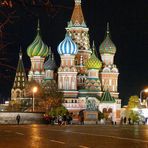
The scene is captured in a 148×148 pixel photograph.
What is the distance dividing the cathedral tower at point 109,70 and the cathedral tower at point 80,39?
3540mm

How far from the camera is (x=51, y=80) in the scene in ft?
354

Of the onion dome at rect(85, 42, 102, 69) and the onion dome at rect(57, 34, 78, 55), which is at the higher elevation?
the onion dome at rect(57, 34, 78, 55)

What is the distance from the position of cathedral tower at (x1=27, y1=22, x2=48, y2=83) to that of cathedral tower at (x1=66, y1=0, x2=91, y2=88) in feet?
19.1

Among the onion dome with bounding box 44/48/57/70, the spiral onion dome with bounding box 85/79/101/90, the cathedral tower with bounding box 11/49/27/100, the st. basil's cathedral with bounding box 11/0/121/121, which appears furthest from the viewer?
the cathedral tower with bounding box 11/49/27/100

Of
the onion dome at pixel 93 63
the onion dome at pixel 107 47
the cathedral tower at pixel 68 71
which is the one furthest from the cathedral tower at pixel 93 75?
the onion dome at pixel 107 47

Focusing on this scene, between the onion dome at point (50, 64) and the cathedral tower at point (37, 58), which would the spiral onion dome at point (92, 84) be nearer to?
the onion dome at point (50, 64)

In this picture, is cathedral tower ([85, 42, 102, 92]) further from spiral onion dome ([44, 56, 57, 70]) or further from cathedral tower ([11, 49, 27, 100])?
cathedral tower ([11, 49, 27, 100])

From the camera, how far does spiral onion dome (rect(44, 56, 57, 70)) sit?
360 feet

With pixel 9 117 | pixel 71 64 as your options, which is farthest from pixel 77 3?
pixel 9 117

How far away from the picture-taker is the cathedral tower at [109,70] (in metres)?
110

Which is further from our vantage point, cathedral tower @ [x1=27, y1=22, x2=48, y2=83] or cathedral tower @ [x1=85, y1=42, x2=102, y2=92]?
cathedral tower @ [x1=27, y1=22, x2=48, y2=83]

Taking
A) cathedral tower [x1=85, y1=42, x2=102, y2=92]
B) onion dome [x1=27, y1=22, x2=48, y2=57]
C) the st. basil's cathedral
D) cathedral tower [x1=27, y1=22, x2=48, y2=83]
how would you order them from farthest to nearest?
onion dome [x1=27, y1=22, x2=48, y2=57] → cathedral tower [x1=27, y1=22, x2=48, y2=83] → cathedral tower [x1=85, y1=42, x2=102, y2=92] → the st. basil's cathedral

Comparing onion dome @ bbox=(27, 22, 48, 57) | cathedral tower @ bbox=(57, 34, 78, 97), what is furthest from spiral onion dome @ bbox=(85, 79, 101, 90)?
onion dome @ bbox=(27, 22, 48, 57)

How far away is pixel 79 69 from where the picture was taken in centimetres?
10888
